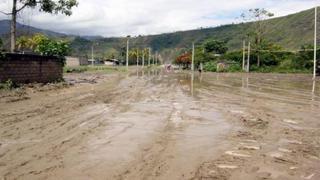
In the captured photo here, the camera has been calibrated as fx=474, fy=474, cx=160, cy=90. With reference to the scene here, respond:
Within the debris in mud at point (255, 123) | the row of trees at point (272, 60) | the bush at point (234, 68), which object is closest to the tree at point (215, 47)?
the row of trees at point (272, 60)

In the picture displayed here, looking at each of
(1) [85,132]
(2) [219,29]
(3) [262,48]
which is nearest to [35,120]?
(1) [85,132]

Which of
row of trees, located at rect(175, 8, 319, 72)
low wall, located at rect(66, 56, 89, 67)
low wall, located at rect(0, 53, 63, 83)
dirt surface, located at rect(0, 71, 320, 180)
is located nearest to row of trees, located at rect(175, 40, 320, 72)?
row of trees, located at rect(175, 8, 319, 72)

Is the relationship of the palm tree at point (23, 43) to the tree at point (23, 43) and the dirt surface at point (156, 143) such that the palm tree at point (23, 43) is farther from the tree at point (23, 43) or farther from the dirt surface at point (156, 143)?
the dirt surface at point (156, 143)

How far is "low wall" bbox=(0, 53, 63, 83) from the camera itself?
22156mm

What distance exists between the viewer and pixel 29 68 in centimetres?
2480

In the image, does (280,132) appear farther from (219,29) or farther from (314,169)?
(219,29)

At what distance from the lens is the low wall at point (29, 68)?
22.2m

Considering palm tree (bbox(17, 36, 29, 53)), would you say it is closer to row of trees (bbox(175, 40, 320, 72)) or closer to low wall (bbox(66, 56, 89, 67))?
low wall (bbox(66, 56, 89, 67))

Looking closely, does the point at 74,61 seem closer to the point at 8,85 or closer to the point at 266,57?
the point at 266,57

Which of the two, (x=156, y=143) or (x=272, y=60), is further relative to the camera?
(x=272, y=60)

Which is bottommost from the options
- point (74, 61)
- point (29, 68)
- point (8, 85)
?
point (8, 85)

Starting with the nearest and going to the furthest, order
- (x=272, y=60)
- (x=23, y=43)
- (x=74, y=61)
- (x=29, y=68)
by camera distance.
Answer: (x=29, y=68) → (x=272, y=60) → (x=23, y=43) → (x=74, y=61)

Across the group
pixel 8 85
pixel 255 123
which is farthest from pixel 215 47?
pixel 255 123

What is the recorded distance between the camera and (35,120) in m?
10.8
